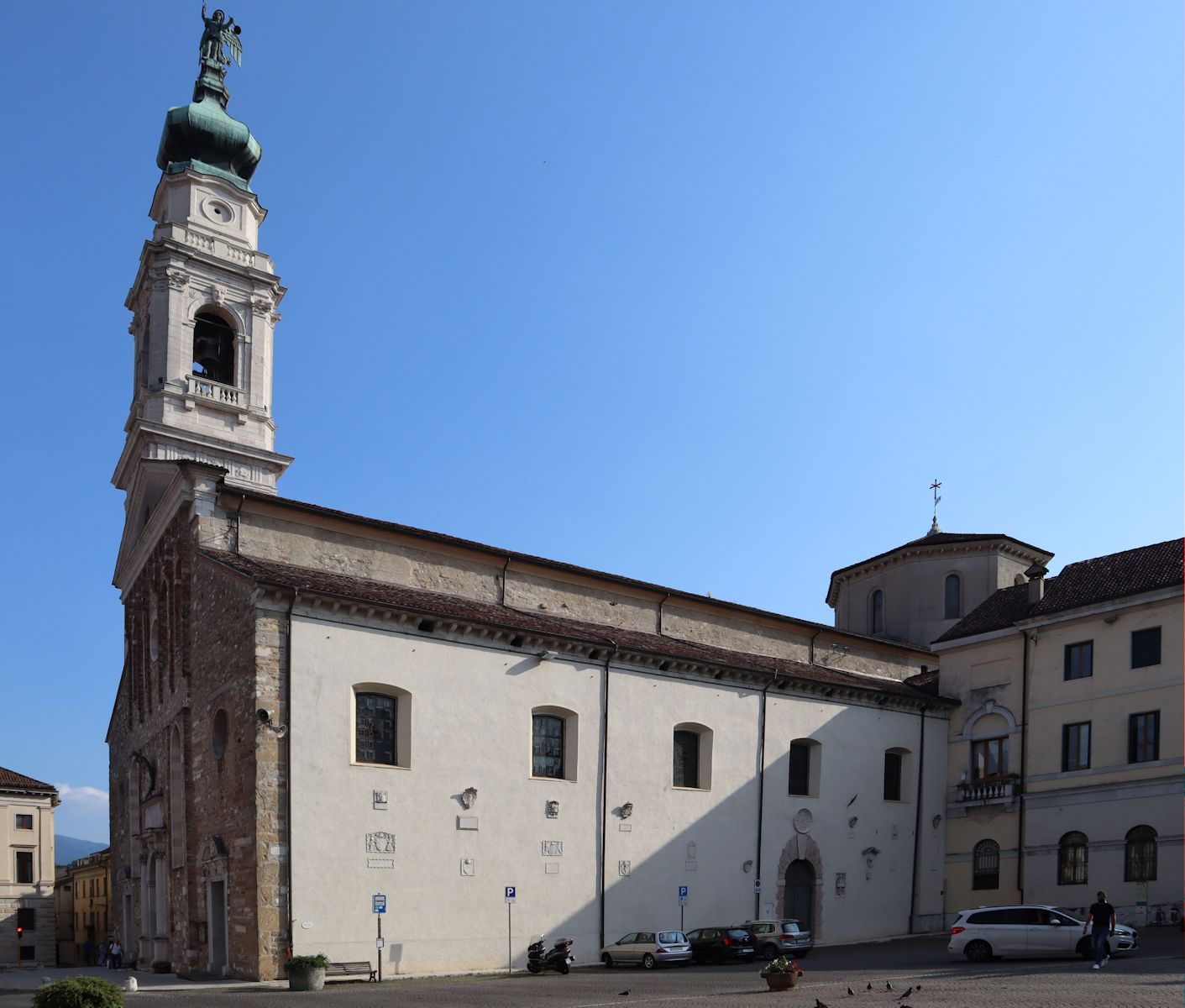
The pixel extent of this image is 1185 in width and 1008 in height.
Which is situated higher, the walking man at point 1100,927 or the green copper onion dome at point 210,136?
the green copper onion dome at point 210,136

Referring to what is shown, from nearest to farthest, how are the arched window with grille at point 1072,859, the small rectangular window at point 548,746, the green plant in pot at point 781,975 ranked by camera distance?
1. the green plant in pot at point 781,975
2. the small rectangular window at point 548,746
3. the arched window with grille at point 1072,859

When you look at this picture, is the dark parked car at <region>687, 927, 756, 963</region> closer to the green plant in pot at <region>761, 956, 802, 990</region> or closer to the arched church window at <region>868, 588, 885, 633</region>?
the green plant in pot at <region>761, 956, 802, 990</region>

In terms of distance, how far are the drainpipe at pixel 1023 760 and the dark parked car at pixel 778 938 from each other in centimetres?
966

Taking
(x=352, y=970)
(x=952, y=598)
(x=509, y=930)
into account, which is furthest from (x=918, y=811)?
(x=352, y=970)

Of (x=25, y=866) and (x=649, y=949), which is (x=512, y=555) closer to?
(x=649, y=949)

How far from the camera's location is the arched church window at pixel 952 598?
4559 cm

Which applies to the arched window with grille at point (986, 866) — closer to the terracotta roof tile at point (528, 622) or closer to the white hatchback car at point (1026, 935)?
the terracotta roof tile at point (528, 622)

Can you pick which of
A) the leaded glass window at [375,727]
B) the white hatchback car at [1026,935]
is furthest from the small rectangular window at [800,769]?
the leaded glass window at [375,727]

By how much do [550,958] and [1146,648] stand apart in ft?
63.9

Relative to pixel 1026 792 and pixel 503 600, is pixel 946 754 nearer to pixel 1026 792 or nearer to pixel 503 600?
pixel 1026 792

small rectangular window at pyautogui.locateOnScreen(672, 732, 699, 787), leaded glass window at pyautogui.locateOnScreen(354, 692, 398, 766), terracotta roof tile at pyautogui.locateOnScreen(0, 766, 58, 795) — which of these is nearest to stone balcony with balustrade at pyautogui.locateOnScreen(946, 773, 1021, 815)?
small rectangular window at pyautogui.locateOnScreen(672, 732, 699, 787)

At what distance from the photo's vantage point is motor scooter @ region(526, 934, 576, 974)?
2650cm

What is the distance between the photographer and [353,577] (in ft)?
101

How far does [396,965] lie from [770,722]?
549 inches
